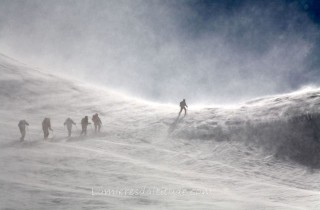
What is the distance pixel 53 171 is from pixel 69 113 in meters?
18.7

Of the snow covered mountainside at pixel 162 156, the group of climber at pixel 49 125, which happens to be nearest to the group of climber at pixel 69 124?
the group of climber at pixel 49 125

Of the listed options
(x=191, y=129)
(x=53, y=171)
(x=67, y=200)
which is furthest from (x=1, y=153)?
(x=191, y=129)

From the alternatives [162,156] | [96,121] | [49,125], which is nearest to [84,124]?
[96,121]

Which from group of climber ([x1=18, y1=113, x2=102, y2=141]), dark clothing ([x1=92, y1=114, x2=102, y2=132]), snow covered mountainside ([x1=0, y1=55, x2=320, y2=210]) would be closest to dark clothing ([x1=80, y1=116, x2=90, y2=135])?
group of climber ([x1=18, y1=113, x2=102, y2=141])

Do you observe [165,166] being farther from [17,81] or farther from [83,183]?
[17,81]

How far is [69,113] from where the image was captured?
115 feet

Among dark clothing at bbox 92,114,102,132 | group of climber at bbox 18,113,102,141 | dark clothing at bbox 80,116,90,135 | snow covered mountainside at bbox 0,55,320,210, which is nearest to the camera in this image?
snow covered mountainside at bbox 0,55,320,210

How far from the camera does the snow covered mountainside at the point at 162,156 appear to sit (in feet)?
47.4

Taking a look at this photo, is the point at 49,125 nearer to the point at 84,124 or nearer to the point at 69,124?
the point at 69,124

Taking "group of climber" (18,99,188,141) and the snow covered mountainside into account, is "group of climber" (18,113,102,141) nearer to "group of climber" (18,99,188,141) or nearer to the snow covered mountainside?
"group of climber" (18,99,188,141)

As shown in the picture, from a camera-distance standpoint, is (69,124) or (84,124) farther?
(84,124)

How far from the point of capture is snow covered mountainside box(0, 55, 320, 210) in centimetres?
1444

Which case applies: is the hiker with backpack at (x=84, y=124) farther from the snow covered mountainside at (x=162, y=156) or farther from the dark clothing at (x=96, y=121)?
the snow covered mountainside at (x=162, y=156)

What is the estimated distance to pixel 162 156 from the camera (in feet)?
75.4
